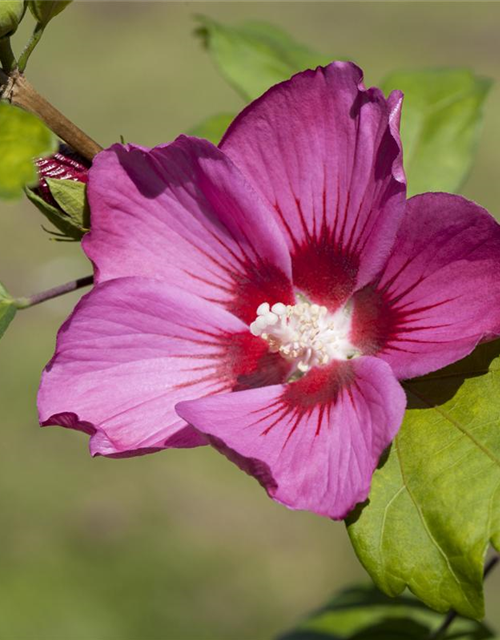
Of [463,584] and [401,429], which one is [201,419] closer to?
[401,429]

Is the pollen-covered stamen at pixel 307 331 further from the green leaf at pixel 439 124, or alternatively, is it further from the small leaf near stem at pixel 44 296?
the green leaf at pixel 439 124

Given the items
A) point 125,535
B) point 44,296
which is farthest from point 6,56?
point 125,535

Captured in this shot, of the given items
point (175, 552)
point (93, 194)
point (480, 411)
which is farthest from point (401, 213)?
point (175, 552)

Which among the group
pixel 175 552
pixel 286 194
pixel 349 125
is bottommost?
pixel 175 552

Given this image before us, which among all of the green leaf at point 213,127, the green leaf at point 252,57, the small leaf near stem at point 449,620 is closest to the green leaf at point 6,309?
the green leaf at point 213,127

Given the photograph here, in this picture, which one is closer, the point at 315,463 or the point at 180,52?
the point at 315,463

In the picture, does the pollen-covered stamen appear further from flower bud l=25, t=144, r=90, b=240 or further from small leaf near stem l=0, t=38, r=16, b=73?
small leaf near stem l=0, t=38, r=16, b=73

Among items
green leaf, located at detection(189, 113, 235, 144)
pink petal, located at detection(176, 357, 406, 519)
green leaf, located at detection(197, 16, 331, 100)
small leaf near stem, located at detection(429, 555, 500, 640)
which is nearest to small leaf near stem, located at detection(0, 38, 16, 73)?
pink petal, located at detection(176, 357, 406, 519)
